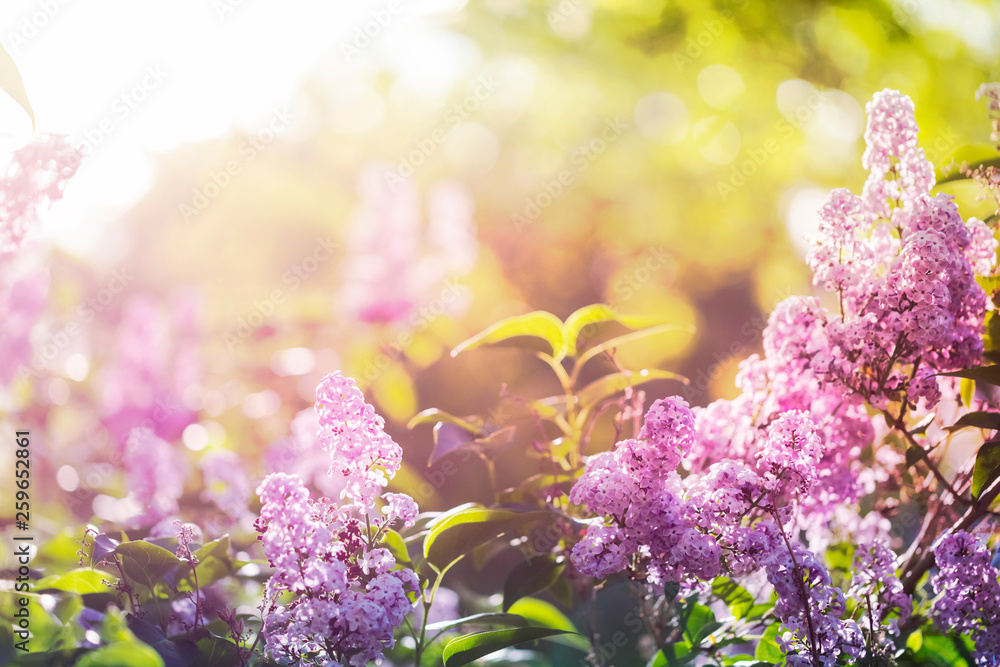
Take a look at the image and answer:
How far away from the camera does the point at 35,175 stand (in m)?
0.65

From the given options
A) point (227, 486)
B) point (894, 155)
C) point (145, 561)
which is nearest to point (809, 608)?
point (894, 155)

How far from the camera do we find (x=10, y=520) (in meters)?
1.08

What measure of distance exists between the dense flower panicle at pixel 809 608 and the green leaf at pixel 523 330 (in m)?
0.35

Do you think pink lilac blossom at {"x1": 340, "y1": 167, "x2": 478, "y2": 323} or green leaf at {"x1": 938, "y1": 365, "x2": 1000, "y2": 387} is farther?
pink lilac blossom at {"x1": 340, "y1": 167, "x2": 478, "y2": 323}

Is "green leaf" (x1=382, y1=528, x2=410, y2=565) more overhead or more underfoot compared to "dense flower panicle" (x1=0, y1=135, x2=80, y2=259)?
more underfoot

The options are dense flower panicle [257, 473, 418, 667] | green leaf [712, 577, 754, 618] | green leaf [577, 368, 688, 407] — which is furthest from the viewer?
green leaf [577, 368, 688, 407]

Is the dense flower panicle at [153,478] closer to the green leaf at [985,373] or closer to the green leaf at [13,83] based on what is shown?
the green leaf at [13,83]

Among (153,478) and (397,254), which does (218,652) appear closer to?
(153,478)

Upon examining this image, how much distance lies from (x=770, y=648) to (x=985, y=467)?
267 mm

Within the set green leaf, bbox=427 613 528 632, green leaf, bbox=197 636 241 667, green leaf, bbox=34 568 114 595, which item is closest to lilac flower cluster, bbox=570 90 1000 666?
green leaf, bbox=427 613 528 632

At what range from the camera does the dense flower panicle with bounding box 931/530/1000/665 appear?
2.04 feet

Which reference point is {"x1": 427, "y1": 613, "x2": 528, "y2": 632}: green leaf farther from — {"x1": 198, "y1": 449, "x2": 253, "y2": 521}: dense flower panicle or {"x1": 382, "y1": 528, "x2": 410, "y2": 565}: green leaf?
{"x1": 198, "y1": 449, "x2": 253, "y2": 521}: dense flower panicle

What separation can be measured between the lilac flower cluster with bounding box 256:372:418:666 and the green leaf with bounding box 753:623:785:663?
0.36 meters

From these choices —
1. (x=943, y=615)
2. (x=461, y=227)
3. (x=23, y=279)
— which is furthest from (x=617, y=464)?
(x=461, y=227)
